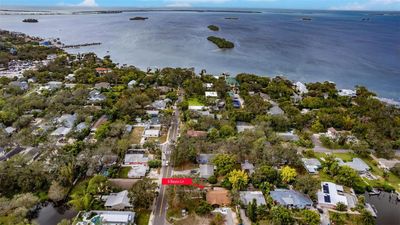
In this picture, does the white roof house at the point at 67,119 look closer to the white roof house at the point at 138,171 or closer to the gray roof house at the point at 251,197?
the white roof house at the point at 138,171

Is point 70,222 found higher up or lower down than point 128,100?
lower down

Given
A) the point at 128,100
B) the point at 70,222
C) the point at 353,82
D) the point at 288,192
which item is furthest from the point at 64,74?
the point at 353,82

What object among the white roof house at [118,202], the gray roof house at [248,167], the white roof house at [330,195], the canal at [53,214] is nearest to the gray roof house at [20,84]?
the canal at [53,214]

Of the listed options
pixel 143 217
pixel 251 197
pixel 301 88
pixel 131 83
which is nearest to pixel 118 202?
pixel 143 217

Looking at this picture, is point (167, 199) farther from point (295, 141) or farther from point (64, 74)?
point (64, 74)

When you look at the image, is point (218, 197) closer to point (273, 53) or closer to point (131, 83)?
point (131, 83)
